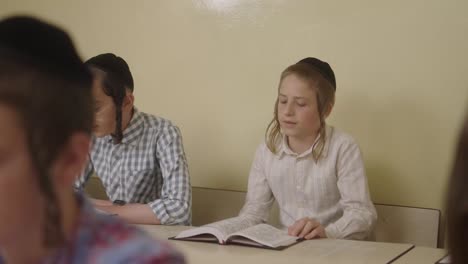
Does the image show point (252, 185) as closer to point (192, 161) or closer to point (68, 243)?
point (192, 161)

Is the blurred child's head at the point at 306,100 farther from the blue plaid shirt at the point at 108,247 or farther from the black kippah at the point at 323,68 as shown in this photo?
the blue plaid shirt at the point at 108,247

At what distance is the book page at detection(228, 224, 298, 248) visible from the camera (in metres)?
1.88

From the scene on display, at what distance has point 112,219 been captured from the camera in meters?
0.91

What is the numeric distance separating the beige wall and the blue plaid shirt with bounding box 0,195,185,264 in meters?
1.89

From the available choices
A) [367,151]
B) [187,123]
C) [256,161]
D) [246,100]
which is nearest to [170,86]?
[187,123]

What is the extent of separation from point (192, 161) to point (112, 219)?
2.16 meters

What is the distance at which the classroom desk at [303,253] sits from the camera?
1.73 meters

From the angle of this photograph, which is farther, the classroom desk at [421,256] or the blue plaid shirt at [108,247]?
the classroom desk at [421,256]

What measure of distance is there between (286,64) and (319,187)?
614 mm

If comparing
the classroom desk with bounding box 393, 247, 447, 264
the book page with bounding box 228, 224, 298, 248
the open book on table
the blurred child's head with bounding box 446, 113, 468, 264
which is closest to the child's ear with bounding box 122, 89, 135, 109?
the open book on table

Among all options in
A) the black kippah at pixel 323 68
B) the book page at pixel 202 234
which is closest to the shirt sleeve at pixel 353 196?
the black kippah at pixel 323 68

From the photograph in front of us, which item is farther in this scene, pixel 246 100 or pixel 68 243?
pixel 246 100

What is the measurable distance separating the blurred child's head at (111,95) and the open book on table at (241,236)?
1.95 ft

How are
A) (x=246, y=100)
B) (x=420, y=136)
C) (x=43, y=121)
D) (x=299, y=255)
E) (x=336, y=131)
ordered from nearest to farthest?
(x=43, y=121) < (x=299, y=255) < (x=336, y=131) < (x=420, y=136) < (x=246, y=100)
